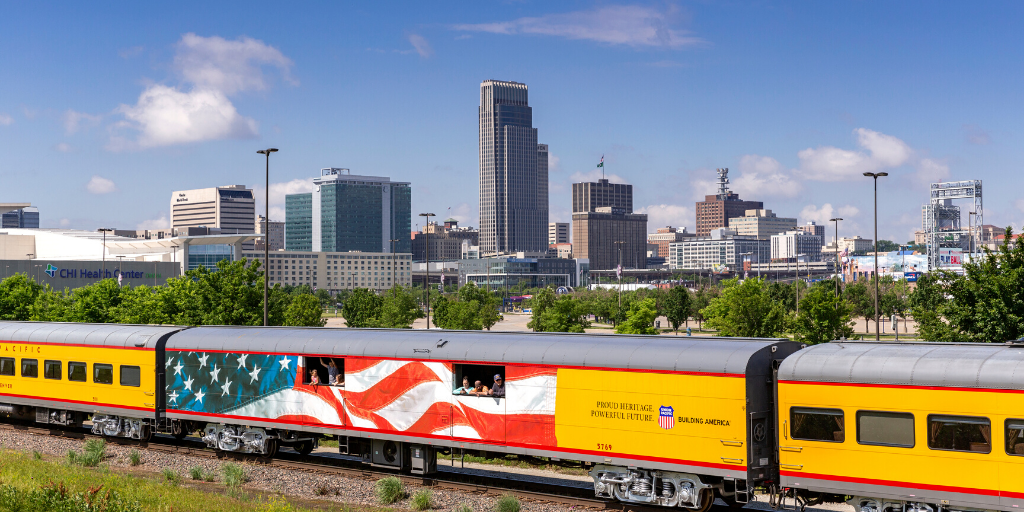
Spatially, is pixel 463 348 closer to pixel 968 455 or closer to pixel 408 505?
pixel 408 505

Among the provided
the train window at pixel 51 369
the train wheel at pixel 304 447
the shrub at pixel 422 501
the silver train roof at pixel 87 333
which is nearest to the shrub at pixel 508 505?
the shrub at pixel 422 501

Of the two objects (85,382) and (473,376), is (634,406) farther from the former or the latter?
(85,382)

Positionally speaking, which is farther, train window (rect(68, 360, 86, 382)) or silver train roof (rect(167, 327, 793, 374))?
train window (rect(68, 360, 86, 382))

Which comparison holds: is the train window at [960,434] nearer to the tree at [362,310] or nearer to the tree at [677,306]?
the tree at [362,310]

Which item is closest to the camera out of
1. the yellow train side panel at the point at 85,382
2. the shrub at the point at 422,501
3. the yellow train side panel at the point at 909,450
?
the yellow train side panel at the point at 909,450

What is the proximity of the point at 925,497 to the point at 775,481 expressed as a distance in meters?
3.01

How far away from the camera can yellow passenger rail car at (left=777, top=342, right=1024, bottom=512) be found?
15195 mm

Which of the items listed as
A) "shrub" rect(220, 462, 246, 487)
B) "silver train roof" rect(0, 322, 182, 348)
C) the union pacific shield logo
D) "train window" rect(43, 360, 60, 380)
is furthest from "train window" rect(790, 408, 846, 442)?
"train window" rect(43, 360, 60, 380)

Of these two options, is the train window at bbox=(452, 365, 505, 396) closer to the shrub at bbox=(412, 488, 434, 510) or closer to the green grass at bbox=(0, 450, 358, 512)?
the shrub at bbox=(412, 488, 434, 510)

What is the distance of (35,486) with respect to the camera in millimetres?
19891

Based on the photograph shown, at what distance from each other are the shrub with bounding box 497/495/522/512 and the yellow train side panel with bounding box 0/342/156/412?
14171mm

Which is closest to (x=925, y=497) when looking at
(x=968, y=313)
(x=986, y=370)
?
(x=986, y=370)

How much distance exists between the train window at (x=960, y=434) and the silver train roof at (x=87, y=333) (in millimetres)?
22522

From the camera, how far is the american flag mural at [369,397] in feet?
67.6
